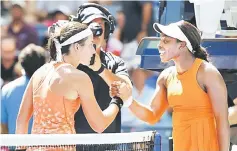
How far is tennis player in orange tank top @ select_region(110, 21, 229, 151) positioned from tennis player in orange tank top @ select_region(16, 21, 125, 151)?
0.32 meters

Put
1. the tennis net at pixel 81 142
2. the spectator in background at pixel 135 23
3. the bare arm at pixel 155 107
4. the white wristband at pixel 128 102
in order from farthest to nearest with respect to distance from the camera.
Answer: the spectator in background at pixel 135 23
the bare arm at pixel 155 107
the white wristband at pixel 128 102
the tennis net at pixel 81 142

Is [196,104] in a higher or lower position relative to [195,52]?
lower

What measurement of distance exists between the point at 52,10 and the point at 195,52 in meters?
5.06

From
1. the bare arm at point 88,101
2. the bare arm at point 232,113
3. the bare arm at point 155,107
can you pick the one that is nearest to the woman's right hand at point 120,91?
the bare arm at point 155,107

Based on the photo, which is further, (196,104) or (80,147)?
(196,104)

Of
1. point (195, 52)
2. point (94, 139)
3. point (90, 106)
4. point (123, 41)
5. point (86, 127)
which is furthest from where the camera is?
point (123, 41)

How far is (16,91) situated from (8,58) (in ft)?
10.6

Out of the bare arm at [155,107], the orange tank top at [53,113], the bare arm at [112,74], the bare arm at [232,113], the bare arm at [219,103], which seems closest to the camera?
the orange tank top at [53,113]

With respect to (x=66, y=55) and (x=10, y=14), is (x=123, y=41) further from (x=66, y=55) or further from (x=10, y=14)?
(x=66, y=55)

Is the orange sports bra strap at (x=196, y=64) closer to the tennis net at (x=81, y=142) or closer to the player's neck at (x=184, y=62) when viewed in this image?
the player's neck at (x=184, y=62)

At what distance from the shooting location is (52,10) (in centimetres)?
916

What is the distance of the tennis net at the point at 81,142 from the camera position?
3.53 m

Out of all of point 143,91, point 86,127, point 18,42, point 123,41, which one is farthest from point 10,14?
point 86,127

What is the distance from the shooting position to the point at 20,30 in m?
9.23
